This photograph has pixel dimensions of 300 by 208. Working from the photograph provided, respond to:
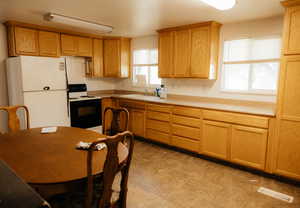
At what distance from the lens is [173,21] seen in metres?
3.53

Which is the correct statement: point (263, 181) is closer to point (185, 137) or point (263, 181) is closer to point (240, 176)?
point (240, 176)

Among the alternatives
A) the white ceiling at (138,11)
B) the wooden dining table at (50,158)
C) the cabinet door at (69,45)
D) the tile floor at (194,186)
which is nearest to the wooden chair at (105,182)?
the wooden dining table at (50,158)

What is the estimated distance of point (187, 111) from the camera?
142 inches

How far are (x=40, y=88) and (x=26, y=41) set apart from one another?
0.99 meters

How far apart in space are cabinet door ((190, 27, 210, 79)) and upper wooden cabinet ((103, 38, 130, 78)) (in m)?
1.95

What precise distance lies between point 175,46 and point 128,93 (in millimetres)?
1977

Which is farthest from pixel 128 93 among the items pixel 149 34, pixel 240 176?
pixel 240 176

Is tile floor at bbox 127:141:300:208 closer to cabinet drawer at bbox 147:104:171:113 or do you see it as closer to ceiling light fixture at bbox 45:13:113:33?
cabinet drawer at bbox 147:104:171:113

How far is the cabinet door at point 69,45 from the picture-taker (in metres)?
4.30

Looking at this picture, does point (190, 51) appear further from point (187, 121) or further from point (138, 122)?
point (138, 122)

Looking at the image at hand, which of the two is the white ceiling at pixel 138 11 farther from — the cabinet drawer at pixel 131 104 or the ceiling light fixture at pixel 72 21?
the cabinet drawer at pixel 131 104

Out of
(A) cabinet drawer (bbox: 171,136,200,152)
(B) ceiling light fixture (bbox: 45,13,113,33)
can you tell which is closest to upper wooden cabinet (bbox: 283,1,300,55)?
(A) cabinet drawer (bbox: 171,136,200,152)

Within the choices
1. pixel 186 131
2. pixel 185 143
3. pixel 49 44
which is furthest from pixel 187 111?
pixel 49 44

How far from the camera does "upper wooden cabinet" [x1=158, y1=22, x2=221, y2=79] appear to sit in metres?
3.57
